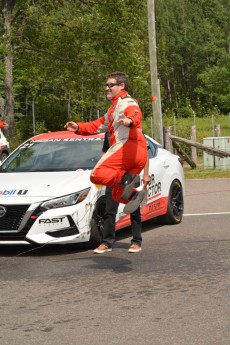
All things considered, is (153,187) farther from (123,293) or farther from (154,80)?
(154,80)

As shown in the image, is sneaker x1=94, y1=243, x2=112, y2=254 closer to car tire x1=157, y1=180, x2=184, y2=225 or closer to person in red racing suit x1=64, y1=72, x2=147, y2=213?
person in red racing suit x1=64, y1=72, x2=147, y2=213

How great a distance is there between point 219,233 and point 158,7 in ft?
331

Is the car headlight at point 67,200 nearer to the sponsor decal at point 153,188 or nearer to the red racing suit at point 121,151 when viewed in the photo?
the red racing suit at point 121,151

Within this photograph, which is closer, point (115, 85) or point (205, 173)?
point (115, 85)


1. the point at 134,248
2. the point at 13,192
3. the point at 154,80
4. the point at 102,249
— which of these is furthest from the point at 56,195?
the point at 154,80

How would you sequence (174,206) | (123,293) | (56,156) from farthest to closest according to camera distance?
(174,206), (56,156), (123,293)

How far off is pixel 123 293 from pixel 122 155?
1.85m

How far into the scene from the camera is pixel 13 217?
9.80 meters

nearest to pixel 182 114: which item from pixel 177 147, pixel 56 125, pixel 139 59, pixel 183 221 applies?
pixel 56 125

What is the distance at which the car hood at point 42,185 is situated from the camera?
32.3 ft

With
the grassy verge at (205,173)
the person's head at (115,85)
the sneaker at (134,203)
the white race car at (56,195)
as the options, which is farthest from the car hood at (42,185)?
the grassy verge at (205,173)

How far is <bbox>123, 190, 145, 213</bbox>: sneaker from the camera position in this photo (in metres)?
9.09

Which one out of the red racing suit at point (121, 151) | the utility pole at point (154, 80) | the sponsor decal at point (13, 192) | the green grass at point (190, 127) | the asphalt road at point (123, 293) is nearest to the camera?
the asphalt road at point (123, 293)

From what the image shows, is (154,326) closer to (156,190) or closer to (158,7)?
(156,190)
